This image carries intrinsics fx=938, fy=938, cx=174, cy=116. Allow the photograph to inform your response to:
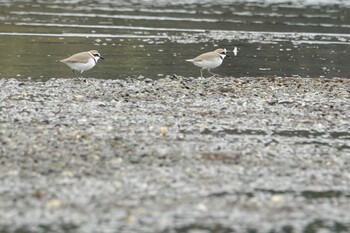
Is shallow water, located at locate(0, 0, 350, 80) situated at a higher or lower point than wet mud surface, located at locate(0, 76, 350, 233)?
higher

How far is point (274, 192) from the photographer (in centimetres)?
1519

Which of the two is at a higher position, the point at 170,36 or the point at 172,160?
the point at 170,36

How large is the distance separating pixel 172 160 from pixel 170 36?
25.6m

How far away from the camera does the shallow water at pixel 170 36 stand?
32438 millimetres

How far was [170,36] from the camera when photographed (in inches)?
1661

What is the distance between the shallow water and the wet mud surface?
633cm

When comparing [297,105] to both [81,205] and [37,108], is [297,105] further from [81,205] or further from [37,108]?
[81,205]

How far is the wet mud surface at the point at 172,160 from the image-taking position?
13727mm

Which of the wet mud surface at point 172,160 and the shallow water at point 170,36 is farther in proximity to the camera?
the shallow water at point 170,36

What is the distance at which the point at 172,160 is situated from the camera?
1698cm

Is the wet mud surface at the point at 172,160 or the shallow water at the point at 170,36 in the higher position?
the shallow water at the point at 170,36

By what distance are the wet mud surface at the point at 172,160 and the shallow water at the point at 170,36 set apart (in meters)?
6.33

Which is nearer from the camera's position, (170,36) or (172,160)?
(172,160)

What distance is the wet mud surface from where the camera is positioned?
13.7m
